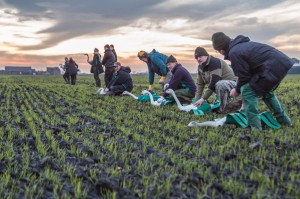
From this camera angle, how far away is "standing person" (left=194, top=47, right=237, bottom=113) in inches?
339

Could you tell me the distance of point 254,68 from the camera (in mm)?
6117

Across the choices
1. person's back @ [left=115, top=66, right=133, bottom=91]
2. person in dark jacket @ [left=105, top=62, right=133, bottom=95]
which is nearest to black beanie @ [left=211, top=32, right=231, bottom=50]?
person in dark jacket @ [left=105, top=62, right=133, bottom=95]

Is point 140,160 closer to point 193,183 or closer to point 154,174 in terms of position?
point 154,174

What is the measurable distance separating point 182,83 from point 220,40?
446 cm

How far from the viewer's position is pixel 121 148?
5.13 meters

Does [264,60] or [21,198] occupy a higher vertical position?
[264,60]

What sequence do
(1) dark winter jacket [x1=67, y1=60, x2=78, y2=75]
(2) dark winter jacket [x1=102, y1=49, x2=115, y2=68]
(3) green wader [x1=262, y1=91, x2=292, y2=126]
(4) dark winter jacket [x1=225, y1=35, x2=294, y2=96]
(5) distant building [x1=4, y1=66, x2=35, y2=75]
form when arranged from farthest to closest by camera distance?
(5) distant building [x1=4, y1=66, x2=35, y2=75] < (1) dark winter jacket [x1=67, y1=60, x2=78, y2=75] < (2) dark winter jacket [x1=102, y1=49, x2=115, y2=68] < (3) green wader [x1=262, y1=91, x2=292, y2=126] < (4) dark winter jacket [x1=225, y1=35, x2=294, y2=96]

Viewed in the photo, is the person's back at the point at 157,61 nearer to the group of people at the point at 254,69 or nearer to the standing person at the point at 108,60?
the standing person at the point at 108,60

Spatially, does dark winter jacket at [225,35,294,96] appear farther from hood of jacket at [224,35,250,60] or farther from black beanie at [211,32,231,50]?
black beanie at [211,32,231,50]

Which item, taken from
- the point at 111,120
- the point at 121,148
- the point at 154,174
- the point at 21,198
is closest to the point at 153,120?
the point at 111,120

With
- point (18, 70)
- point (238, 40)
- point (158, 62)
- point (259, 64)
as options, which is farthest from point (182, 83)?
point (18, 70)

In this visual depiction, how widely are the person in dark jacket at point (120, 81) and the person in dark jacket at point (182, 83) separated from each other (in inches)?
169

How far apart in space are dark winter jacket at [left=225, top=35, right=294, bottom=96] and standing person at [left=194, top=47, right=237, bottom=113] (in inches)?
98.0

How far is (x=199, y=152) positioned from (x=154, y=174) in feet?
3.63
